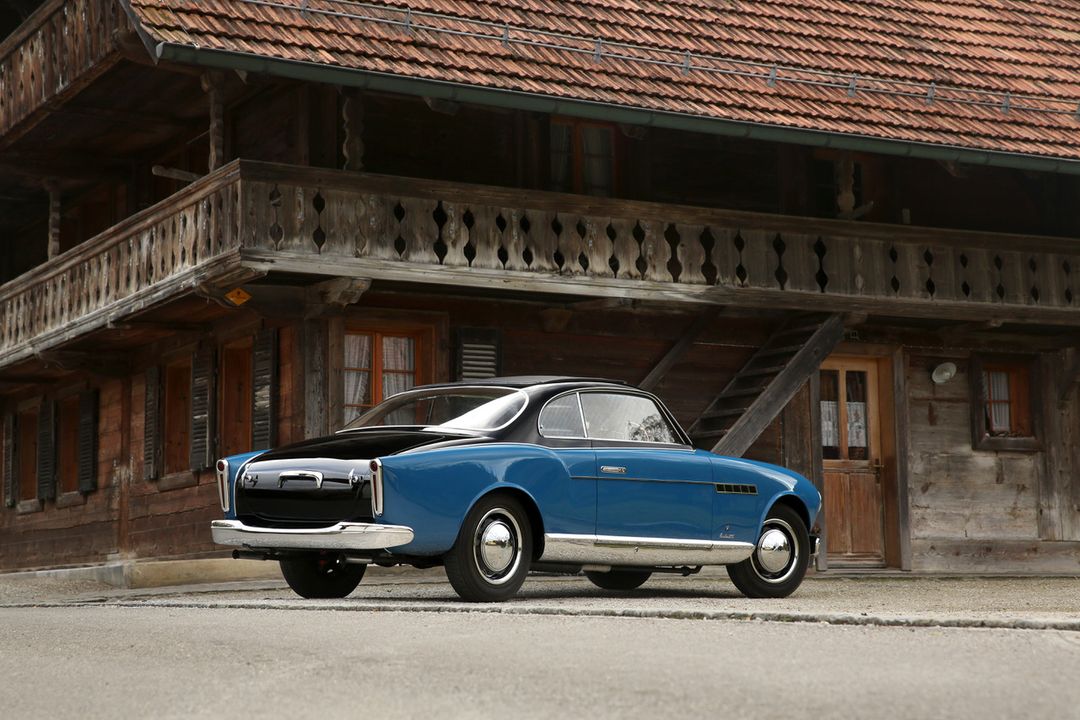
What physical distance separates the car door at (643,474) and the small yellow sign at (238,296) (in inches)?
232

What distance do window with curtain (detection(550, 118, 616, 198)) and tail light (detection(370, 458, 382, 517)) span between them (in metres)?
9.41

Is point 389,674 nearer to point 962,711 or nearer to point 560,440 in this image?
point 962,711

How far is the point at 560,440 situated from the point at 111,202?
1356 centimetres

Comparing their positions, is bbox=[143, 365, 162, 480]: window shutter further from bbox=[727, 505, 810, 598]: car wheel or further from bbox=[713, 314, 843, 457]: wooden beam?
bbox=[727, 505, 810, 598]: car wheel

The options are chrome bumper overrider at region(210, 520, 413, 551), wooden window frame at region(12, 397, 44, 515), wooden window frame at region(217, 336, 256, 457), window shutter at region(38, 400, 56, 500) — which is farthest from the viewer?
wooden window frame at region(12, 397, 44, 515)

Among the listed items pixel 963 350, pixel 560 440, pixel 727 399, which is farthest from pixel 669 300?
pixel 560 440

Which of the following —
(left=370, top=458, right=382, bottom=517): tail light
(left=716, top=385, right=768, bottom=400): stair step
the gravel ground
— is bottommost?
the gravel ground

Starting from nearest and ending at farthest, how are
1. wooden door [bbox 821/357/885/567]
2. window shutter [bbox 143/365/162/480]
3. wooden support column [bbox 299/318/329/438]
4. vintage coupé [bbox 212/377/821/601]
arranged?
vintage coupé [bbox 212/377/821/601] → wooden support column [bbox 299/318/329/438] → wooden door [bbox 821/357/885/567] → window shutter [bbox 143/365/162/480]

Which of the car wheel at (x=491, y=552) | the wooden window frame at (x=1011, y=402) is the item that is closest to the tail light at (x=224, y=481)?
the car wheel at (x=491, y=552)

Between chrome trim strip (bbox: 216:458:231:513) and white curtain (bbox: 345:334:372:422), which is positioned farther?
white curtain (bbox: 345:334:372:422)

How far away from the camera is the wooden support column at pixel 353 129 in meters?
17.8

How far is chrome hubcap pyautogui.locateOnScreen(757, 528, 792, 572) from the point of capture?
13.1 metres

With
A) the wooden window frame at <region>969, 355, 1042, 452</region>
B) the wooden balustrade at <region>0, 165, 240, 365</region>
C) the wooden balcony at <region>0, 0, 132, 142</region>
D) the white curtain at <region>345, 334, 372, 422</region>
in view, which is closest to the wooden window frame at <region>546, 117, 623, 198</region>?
the white curtain at <region>345, 334, 372, 422</region>

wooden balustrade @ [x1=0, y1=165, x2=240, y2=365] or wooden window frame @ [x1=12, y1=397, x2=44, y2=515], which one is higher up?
wooden balustrade @ [x1=0, y1=165, x2=240, y2=365]
